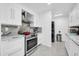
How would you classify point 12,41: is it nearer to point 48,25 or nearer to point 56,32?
point 48,25

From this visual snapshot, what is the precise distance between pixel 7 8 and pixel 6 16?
10.1 inches

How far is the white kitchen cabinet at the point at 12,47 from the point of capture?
2277mm

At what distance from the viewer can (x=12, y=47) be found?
102 inches

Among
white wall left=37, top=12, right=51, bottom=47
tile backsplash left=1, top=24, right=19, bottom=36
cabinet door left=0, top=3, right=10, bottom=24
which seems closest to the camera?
cabinet door left=0, top=3, right=10, bottom=24

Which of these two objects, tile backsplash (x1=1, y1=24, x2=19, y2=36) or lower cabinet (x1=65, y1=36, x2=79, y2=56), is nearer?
lower cabinet (x1=65, y1=36, x2=79, y2=56)

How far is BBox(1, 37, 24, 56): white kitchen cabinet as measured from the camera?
2277mm

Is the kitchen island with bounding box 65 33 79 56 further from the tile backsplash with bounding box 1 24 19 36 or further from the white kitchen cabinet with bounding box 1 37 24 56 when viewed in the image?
the tile backsplash with bounding box 1 24 19 36

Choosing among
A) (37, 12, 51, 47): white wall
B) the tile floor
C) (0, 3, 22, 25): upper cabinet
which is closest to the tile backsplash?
(0, 3, 22, 25): upper cabinet

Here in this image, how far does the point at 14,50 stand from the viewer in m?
2.70

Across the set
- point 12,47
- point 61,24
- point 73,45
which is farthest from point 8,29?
point 61,24

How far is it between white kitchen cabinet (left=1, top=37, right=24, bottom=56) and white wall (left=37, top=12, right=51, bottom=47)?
9.05 feet

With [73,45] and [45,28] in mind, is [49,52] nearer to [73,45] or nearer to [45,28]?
[73,45]

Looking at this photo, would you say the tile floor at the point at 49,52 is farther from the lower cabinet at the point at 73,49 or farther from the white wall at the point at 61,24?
the white wall at the point at 61,24

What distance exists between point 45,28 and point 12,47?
3.51 meters
